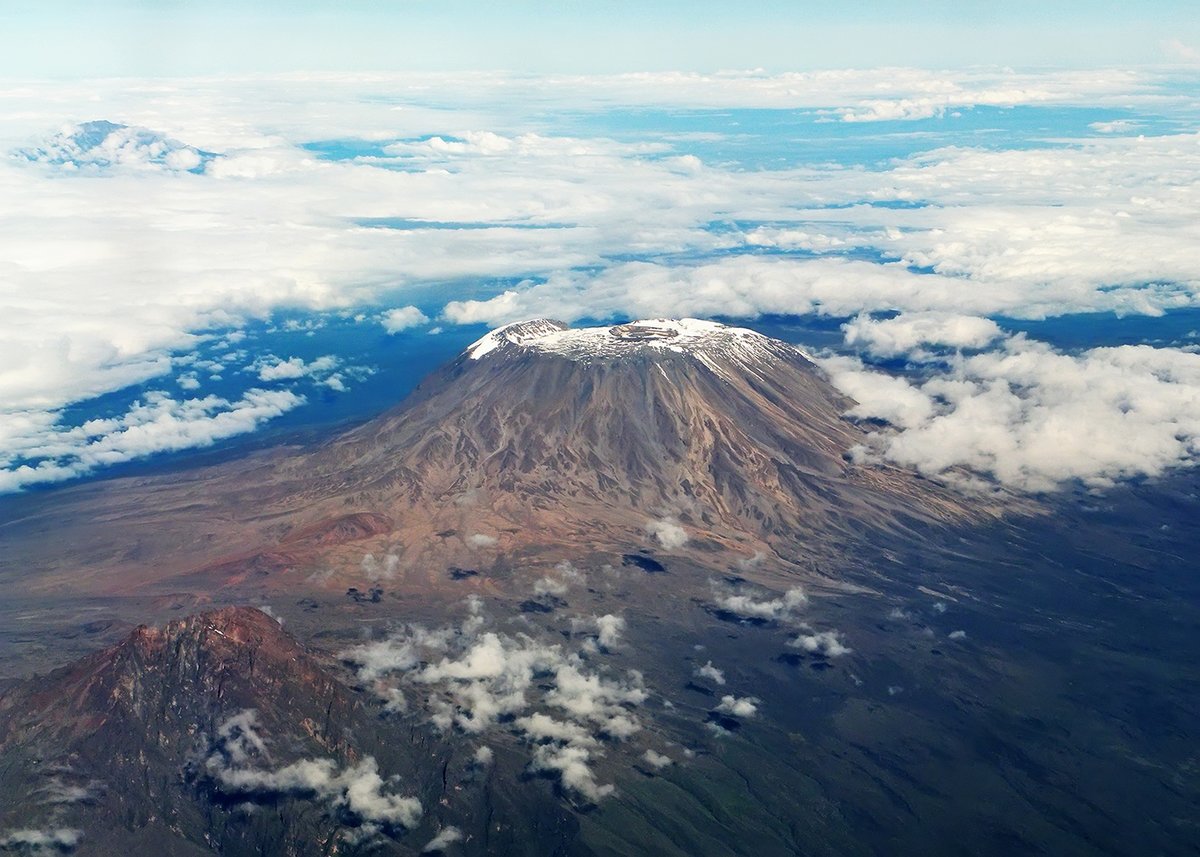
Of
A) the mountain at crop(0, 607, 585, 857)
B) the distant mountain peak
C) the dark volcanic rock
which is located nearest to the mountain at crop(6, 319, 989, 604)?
the distant mountain peak

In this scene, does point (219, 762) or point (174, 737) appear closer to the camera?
point (219, 762)

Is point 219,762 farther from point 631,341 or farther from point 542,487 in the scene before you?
point 631,341

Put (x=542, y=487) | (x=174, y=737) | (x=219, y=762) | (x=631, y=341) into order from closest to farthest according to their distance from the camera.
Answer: (x=219, y=762) → (x=174, y=737) → (x=542, y=487) → (x=631, y=341)

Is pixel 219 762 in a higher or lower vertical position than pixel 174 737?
lower

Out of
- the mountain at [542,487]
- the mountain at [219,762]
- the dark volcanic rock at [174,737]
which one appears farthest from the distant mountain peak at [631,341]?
the mountain at [219,762]

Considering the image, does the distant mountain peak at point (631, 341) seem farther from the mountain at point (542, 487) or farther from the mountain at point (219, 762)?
the mountain at point (219, 762)

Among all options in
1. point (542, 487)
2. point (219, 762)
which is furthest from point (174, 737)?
point (542, 487)

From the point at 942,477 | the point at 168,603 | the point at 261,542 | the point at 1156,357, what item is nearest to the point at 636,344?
the point at 942,477

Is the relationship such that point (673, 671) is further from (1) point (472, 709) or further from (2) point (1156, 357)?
(2) point (1156, 357)

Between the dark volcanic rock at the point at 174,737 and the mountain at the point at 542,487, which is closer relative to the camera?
the dark volcanic rock at the point at 174,737
